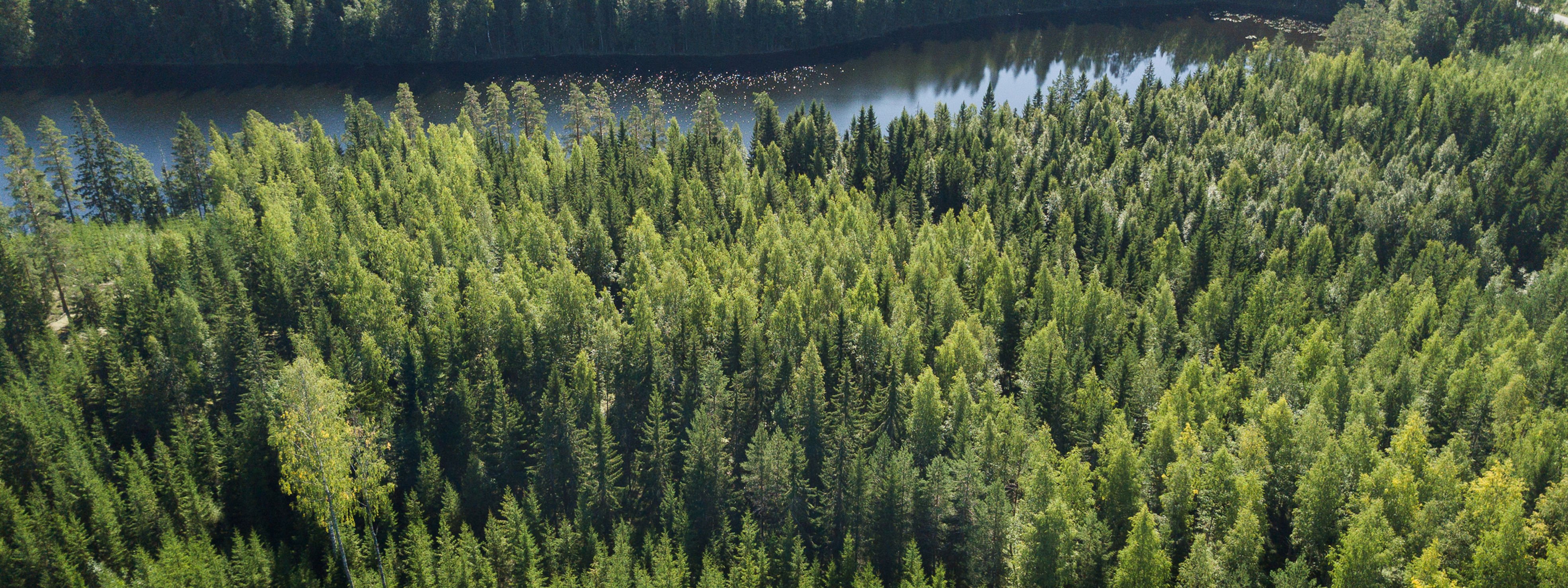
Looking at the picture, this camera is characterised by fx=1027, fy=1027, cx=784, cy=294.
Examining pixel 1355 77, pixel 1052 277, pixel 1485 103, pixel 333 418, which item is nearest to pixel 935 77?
pixel 1355 77

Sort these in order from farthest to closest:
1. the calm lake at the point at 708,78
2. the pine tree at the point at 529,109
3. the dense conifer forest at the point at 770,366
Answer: the calm lake at the point at 708,78, the pine tree at the point at 529,109, the dense conifer forest at the point at 770,366

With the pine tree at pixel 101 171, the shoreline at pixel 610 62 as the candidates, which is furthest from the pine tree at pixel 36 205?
the shoreline at pixel 610 62

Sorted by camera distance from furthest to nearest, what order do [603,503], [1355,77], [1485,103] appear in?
1. [1355,77]
2. [1485,103]
3. [603,503]

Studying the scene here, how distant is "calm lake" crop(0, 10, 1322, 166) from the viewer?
5472 inches

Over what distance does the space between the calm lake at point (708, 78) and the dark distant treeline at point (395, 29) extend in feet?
9.59

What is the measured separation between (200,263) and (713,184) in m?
47.8

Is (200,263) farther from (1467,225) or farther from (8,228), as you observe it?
(1467,225)

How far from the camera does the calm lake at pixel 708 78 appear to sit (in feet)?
456

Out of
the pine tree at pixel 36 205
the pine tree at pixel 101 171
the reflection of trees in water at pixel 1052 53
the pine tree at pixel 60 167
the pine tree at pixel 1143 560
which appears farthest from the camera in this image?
the reflection of trees in water at pixel 1052 53

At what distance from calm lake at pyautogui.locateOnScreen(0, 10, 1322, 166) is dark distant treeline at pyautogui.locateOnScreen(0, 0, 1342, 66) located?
115 inches

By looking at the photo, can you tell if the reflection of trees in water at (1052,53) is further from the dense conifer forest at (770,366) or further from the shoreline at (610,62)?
the dense conifer forest at (770,366)

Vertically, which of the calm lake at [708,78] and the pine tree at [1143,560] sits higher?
the calm lake at [708,78]

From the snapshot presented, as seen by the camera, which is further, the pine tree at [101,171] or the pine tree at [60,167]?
the pine tree at [101,171]

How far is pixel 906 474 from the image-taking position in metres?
56.8
